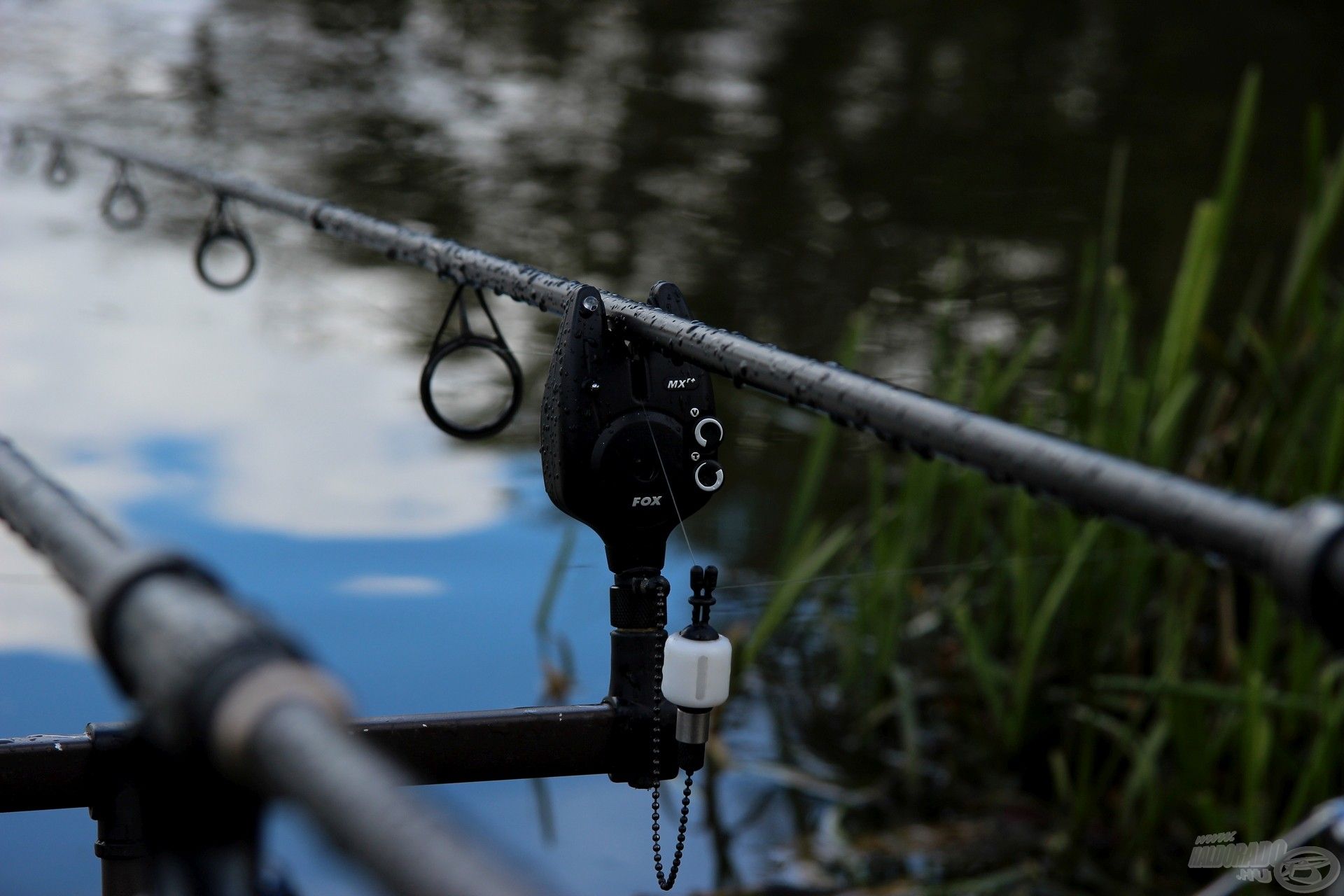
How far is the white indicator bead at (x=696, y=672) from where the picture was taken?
708mm

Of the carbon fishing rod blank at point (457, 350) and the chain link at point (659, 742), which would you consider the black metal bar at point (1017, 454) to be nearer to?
the carbon fishing rod blank at point (457, 350)

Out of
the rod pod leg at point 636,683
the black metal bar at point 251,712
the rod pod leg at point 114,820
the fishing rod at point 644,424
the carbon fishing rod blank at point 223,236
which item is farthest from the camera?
the carbon fishing rod blank at point 223,236

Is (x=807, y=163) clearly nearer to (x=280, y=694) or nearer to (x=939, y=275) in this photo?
(x=939, y=275)

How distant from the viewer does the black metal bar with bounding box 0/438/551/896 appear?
25 cm

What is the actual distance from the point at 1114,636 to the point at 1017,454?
1.59 meters

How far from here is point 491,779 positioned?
757mm

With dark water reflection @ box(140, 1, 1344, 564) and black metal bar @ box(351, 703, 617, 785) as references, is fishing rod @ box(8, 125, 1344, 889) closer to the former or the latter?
black metal bar @ box(351, 703, 617, 785)

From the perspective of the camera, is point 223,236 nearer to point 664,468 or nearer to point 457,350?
point 457,350

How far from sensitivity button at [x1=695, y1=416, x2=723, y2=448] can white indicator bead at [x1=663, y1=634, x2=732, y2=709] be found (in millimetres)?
98

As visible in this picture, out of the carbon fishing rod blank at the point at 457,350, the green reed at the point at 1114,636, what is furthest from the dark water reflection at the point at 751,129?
the carbon fishing rod blank at the point at 457,350

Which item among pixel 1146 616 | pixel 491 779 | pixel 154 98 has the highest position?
pixel 154 98

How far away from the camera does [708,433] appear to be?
0.73m

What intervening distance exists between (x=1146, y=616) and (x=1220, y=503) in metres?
1.84

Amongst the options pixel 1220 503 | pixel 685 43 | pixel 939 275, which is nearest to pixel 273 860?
pixel 1220 503
